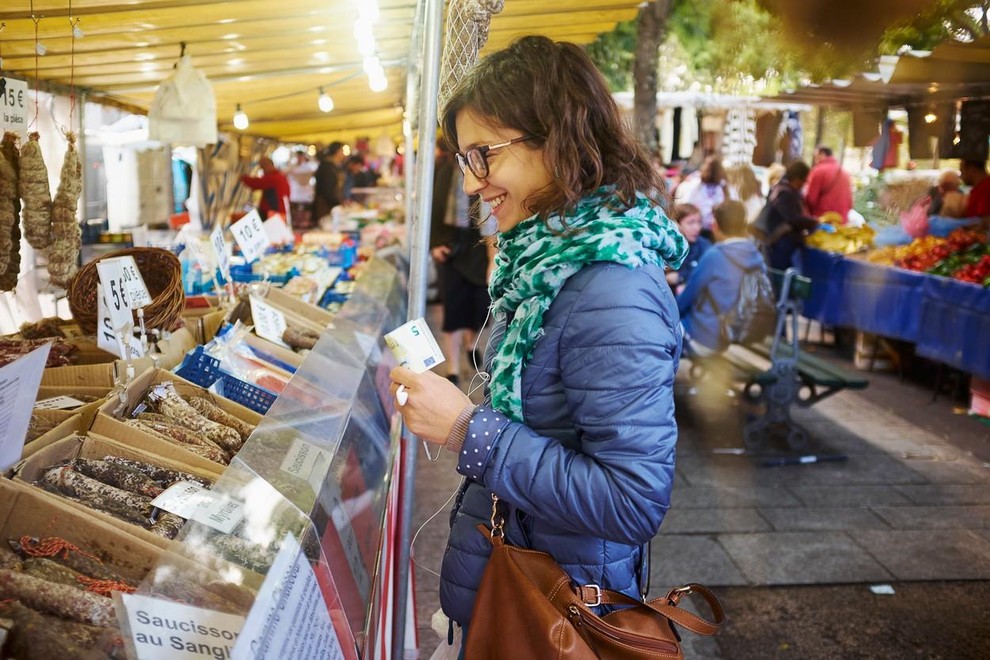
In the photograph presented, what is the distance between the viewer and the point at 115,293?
115 inches

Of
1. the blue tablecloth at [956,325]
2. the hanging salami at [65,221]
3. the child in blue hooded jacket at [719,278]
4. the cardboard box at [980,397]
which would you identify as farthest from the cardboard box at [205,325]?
the cardboard box at [980,397]

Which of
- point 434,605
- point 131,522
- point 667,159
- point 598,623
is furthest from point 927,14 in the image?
point 667,159

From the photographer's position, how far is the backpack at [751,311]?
6004mm

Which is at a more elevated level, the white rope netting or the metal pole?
the white rope netting

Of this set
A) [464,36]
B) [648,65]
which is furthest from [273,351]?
[648,65]

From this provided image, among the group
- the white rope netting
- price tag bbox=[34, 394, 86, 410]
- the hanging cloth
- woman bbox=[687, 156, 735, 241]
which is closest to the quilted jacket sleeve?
the white rope netting

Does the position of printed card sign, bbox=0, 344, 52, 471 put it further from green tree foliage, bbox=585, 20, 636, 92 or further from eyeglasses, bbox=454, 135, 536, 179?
green tree foliage, bbox=585, 20, 636, 92

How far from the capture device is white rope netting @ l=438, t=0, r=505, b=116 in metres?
2.50

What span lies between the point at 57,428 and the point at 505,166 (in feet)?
4.89

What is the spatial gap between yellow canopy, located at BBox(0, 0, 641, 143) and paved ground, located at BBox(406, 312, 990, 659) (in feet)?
10.1

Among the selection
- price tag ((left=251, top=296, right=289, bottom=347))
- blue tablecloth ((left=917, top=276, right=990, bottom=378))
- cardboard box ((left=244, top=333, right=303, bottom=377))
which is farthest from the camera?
blue tablecloth ((left=917, top=276, right=990, bottom=378))

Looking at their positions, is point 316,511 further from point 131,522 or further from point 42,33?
point 42,33

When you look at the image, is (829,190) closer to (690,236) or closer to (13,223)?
(690,236)

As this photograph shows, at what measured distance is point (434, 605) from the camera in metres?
3.74
